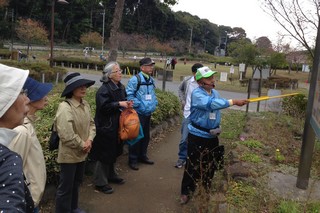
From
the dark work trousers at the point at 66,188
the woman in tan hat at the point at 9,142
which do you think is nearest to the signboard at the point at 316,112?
the dark work trousers at the point at 66,188

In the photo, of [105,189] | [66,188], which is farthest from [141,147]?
[66,188]

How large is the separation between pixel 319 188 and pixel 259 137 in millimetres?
2330

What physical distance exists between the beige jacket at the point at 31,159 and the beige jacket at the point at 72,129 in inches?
32.2

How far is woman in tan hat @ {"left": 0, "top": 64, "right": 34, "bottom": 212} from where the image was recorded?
1.03m

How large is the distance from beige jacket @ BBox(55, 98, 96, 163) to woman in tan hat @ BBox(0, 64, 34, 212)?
172cm

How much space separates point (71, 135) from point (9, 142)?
6.03 ft

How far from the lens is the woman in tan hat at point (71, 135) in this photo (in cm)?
305

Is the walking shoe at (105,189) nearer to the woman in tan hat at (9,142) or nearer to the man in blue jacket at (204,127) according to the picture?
the man in blue jacket at (204,127)

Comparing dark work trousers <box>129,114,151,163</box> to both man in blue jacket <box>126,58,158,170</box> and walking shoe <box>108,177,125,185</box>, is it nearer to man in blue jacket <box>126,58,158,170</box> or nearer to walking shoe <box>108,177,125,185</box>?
man in blue jacket <box>126,58,158,170</box>

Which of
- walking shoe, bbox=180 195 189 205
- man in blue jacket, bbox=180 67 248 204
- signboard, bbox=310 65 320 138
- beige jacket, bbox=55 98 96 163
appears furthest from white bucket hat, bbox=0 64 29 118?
walking shoe, bbox=180 195 189 205

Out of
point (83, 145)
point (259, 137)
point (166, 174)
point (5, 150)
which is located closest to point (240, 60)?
point (259, 137)

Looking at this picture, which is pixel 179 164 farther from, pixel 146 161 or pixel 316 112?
pixel 316 112

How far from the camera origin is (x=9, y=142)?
4.08 ft

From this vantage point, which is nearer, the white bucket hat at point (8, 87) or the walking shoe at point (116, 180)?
the white bucket hat at point (8, 87)
